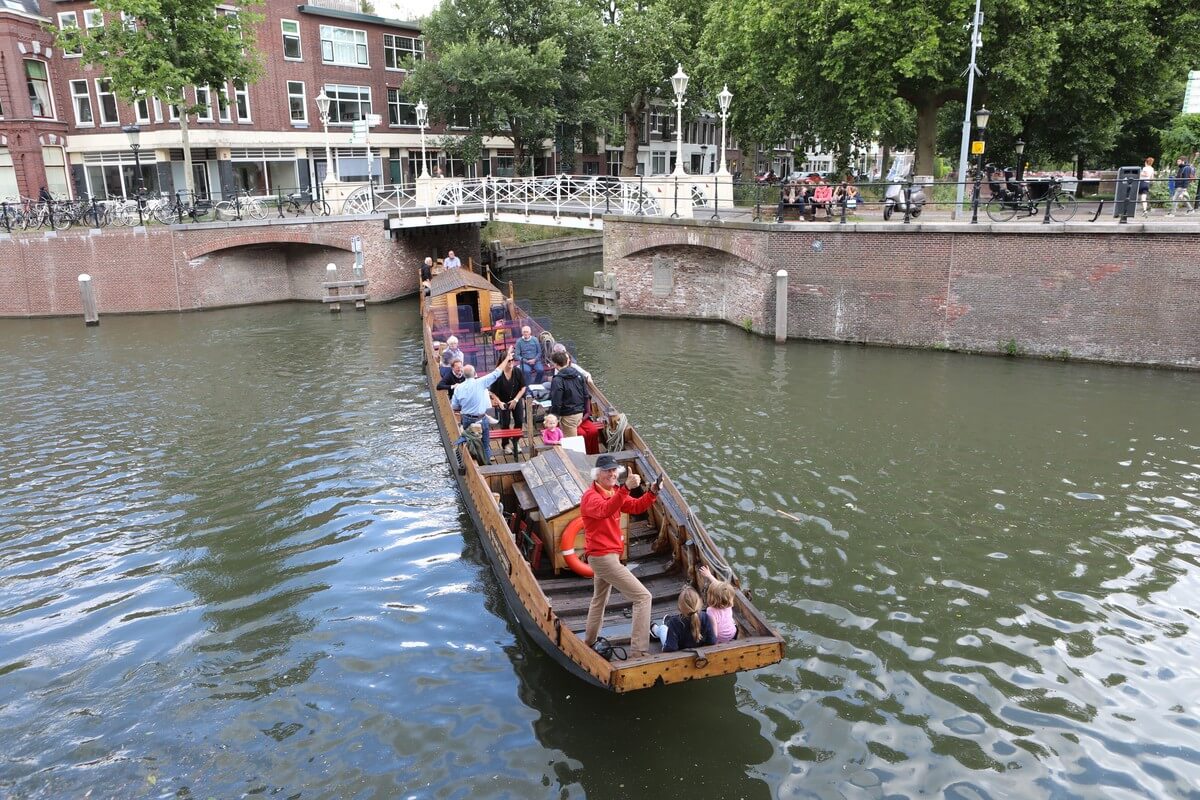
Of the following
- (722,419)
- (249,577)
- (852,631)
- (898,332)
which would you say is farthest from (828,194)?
(249,577)

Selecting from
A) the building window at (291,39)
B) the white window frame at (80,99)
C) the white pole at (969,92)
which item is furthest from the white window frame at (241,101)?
the white pole at (969,92)

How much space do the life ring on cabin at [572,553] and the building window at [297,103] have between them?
36.7 meters

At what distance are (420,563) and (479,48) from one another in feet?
103

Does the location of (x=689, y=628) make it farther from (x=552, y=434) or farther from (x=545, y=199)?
(x=545, y=199)

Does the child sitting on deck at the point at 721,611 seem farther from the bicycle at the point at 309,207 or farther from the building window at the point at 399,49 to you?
the building window at the point at 399,49

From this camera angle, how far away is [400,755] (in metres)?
6.97

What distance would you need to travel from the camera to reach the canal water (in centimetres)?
684

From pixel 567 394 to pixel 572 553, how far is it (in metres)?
3.11

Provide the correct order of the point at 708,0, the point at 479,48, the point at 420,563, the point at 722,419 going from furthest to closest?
the point at 708,0 < the point at 479,48 < the point at 722,419 < the point at 420,563

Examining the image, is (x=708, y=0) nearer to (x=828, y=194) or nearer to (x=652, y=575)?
(x=828, y=194)

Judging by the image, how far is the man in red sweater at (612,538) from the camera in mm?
6754

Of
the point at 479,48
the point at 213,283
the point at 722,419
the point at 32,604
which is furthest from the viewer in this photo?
the point at 479,48

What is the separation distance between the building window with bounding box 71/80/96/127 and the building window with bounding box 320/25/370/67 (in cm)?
1028

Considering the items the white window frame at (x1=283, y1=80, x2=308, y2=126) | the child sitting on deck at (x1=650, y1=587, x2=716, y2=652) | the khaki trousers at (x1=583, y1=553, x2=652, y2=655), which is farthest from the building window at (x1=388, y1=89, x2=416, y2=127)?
the child sitting on deck at (x1=650, y1=587, x2=716, y2=652)
